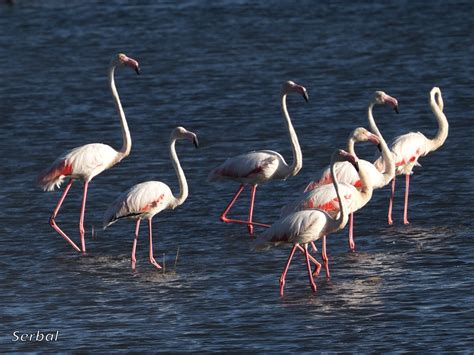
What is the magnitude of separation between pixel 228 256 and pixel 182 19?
53.0ft

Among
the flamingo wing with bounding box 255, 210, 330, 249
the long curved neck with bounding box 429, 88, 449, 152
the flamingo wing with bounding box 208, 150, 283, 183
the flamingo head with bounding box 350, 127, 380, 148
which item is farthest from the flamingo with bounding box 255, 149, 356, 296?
the long curved neck with bounding box 429, 88, 449, 152

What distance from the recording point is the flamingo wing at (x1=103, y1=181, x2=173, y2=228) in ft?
38.8

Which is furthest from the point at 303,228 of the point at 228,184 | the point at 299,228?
the point at 228,184

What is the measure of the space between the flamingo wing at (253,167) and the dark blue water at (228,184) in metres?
0.55

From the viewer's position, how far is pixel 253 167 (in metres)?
12.9

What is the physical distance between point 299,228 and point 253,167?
91.2 inches

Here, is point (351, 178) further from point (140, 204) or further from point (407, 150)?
point (140, 204)

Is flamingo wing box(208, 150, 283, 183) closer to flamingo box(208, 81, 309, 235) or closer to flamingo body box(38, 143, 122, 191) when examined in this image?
flamingo box(208, 81, 309, 235)

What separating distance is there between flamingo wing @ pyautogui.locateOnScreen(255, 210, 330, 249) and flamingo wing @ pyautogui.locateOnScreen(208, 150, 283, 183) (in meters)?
2.10

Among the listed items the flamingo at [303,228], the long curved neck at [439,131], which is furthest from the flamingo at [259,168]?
the flamingo at [303,228]

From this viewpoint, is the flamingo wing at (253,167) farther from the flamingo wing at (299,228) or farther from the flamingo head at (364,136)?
the flamingo wing at (299,228)

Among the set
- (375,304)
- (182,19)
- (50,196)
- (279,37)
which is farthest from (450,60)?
(375,304)

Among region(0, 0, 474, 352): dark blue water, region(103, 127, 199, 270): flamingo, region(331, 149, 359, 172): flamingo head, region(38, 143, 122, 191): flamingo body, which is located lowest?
region(0, 0, 474, 352): dark blue water

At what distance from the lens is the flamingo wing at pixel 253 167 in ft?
42.4
